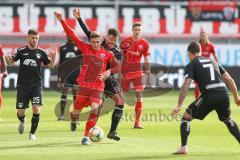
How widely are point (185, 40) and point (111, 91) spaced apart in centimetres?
2196

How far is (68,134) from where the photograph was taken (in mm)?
15516

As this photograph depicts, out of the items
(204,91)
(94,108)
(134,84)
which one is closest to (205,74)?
(204,91)

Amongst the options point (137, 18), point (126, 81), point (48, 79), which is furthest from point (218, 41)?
point (126, 81)

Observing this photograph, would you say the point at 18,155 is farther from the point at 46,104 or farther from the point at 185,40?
the point at 185,40

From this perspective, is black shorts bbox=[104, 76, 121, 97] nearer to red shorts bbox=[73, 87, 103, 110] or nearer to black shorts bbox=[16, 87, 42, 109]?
red shorts bbox=[73, 87, 103, 110]

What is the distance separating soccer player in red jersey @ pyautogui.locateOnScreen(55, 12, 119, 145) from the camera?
1373cm

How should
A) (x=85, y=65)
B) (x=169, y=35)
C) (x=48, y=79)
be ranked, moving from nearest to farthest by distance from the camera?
(x=85, y=65) → (x=48, y=79) → (x=169, y=35)

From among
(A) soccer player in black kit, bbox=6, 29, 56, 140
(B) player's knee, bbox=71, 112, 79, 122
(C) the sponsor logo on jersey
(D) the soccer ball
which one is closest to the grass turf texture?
(D) the soccer ball

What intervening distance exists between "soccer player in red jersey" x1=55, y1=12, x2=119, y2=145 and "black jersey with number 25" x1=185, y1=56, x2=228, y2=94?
7.80ft

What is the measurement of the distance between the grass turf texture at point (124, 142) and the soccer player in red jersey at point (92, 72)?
72 centimetres

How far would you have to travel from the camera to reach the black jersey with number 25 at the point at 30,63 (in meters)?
14.8

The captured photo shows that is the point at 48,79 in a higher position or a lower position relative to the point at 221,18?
lower

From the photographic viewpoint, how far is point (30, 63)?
48.5 feet

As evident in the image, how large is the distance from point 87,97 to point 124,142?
119 cm
